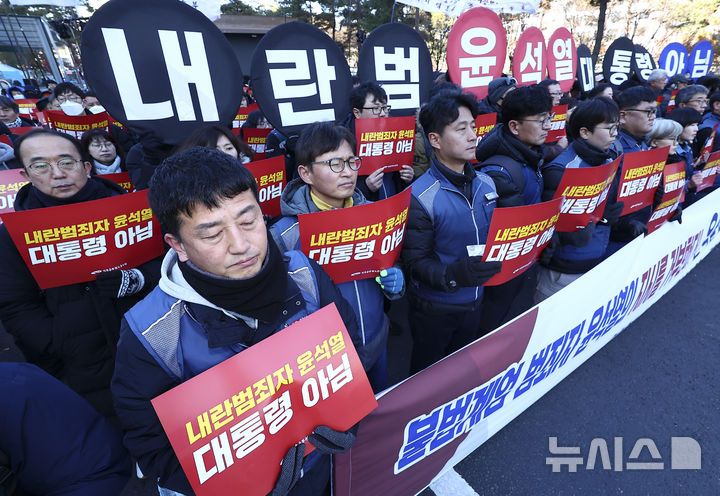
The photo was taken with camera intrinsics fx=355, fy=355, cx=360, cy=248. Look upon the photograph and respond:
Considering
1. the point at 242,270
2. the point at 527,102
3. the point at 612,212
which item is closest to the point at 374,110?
the point at 527,102

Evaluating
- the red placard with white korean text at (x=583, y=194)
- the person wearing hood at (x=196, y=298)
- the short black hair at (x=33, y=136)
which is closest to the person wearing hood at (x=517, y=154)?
the red placard with white korean text at (x=583, y=194)

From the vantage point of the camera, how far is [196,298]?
1.06 meters

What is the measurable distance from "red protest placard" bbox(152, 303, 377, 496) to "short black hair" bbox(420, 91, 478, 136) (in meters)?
1.49

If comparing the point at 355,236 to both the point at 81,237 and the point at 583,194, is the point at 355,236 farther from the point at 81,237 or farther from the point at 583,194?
the point at 583,194

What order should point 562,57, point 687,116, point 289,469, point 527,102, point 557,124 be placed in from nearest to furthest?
point 289,469
point 527,102
point 687,116
point 557,124
point 562,57

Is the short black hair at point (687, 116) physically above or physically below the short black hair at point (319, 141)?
below

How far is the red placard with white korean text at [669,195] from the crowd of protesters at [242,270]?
0.41ft

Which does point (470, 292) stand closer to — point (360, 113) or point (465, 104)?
point (465, 104)

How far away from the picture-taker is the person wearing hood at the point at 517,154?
2359 mm

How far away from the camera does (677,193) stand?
301 centimetres

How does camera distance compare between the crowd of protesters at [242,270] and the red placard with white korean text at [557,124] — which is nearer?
the crowd of protesters at [242,270]

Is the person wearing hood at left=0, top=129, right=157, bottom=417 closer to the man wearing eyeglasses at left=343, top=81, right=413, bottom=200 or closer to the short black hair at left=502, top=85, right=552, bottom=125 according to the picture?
the man wearing eyeglasses at left=343, top=81, right=413, bottom=200

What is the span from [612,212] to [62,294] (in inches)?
140

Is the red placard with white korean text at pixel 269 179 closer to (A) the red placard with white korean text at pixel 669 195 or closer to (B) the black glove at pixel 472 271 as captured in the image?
(B) the black glove at pixel 472 271
